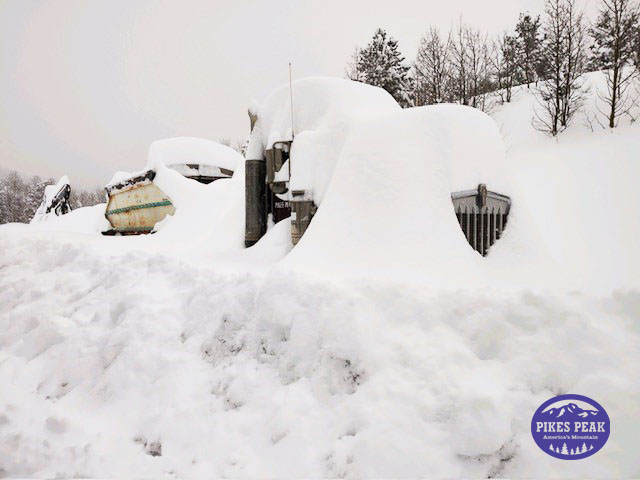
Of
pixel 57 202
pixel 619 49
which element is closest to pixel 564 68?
pixel 619 49

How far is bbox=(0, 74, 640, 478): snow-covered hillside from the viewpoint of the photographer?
2.51 metres

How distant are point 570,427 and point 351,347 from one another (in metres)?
1.61

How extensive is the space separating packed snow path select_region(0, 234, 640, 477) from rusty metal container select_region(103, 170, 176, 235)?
10.1 m

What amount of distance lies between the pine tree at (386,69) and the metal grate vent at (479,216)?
72.6 ft

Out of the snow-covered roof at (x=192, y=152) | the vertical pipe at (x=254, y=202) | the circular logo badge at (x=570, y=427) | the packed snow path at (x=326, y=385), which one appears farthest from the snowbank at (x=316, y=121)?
the snow-covered roof at (x=192, y=152)

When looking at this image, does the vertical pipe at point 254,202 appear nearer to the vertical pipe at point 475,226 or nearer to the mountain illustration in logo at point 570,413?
the vertical pipe at point 475,226

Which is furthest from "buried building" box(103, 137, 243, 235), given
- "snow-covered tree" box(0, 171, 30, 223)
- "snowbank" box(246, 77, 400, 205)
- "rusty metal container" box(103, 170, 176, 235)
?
"snow-covered tree" box(0, 171, 30, 223)

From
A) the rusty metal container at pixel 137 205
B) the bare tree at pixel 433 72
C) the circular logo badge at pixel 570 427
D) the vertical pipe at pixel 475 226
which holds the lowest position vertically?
the circular logo badge at pixel 570 427

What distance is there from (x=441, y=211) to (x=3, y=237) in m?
12.8

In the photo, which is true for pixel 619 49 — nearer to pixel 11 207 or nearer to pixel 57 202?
pixel 57 202

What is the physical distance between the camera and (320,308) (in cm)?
342

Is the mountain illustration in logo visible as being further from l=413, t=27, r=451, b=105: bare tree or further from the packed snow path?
l=413, t=27, r=451, b=105: bare tree

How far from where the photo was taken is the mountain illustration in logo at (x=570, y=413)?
8.11ft

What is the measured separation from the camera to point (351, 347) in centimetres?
306
